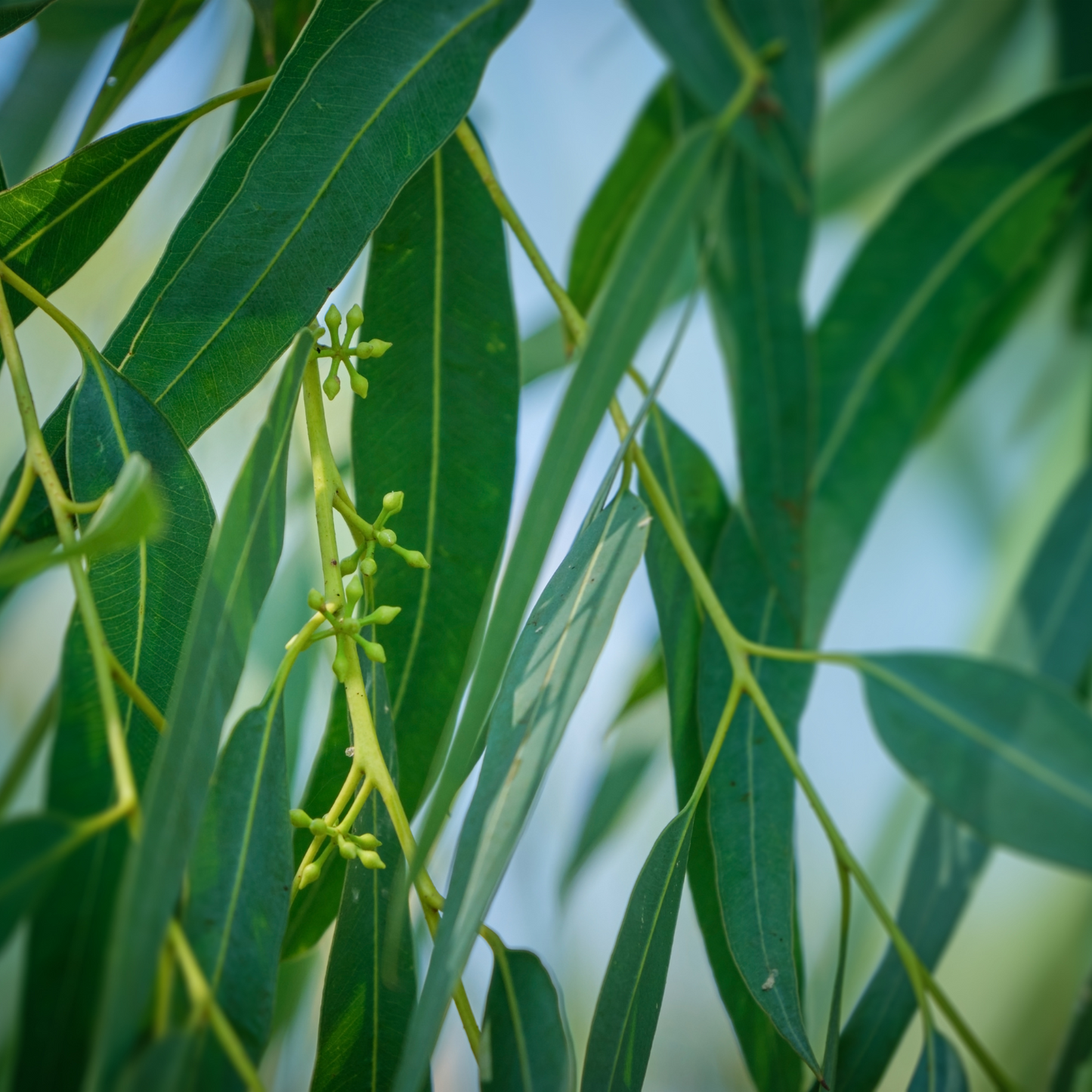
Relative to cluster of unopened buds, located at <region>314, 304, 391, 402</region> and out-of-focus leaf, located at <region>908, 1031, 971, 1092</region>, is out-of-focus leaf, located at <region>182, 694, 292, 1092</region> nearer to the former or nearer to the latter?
cluster of unopened buds, located at <region>314, 304, 391, 402</region>

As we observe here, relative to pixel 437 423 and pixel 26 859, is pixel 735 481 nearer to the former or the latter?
pixel 437 423

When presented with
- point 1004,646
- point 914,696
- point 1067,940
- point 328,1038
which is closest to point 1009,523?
point 1004,646

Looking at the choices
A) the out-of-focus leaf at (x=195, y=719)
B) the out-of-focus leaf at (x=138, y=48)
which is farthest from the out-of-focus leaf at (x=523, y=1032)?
the out-of-focus leaf at (x=138, y=48)

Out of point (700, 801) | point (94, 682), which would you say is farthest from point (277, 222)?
point (700, 801)

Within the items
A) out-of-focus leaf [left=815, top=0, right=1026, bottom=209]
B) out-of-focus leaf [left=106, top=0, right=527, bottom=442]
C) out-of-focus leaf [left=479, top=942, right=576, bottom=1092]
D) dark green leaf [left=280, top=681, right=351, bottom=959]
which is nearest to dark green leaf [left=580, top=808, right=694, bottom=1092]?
out-of-focus leaf [left=479, top=942, right=576, bottom=1092]

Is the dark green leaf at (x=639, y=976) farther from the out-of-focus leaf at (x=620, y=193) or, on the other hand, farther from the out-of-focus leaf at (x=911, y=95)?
the out-of-focus leaf at (x=911, y=95)

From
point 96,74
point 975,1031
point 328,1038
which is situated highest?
point 96,74

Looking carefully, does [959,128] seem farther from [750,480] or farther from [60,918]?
[60,918]
